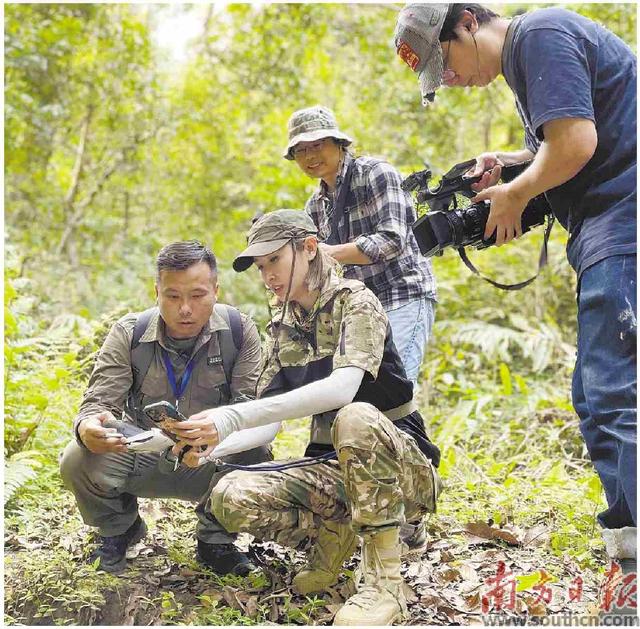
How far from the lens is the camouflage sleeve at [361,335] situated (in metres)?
2.70

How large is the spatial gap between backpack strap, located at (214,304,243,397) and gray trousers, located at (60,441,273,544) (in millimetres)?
380

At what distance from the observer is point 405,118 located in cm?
948

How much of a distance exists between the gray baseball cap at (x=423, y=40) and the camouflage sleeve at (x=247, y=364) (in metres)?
1.30

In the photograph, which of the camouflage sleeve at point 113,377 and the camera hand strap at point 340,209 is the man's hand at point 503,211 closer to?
the camera hand strap at point 340,209

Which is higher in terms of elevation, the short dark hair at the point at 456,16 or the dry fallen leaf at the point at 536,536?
the short dark hair at the point at 456,16

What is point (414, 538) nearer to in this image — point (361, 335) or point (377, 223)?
point (361, 335)

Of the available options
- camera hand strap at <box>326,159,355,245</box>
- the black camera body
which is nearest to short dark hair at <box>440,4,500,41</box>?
the black camera body

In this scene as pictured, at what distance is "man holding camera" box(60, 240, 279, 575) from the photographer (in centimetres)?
303

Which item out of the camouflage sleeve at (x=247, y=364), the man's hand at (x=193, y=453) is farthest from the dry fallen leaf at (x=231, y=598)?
the camouflage sleeve at (x=247, y=364)

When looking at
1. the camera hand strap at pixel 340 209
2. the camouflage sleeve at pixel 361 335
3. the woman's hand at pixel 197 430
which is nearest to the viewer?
the woman's hand at pixel 197 430

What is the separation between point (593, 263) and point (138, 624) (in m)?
2.08

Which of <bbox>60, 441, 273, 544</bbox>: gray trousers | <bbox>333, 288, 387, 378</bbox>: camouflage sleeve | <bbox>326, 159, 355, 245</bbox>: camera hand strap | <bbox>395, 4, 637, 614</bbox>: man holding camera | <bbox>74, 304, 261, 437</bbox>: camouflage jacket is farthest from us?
<bbox>326, 159, 355, 245</bbox>: camera hand strap

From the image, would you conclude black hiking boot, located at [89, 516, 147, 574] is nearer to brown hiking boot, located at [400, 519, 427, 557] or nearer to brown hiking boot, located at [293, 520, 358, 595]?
brown hiking boot, located at [293, 520, 358, 595]

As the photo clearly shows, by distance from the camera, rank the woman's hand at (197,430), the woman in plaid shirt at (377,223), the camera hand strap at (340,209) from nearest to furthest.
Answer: the woman's hand at (197,430), the woman in plaid shirt at (377,223), the camera hand strap at (340,209)
